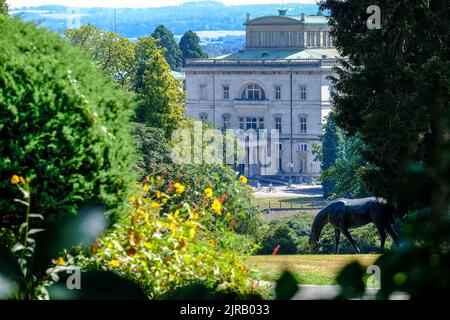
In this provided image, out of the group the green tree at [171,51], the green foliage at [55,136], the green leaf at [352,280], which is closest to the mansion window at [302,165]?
the green tree at [171,51]

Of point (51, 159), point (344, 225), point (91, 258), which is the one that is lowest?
point (344, 225)

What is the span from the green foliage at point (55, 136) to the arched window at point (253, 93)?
232 ft

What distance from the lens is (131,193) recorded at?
5.40 m

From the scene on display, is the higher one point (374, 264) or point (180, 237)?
point (374, 264)

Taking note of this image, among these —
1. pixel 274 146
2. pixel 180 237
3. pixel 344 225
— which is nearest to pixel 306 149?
pixel 274 146

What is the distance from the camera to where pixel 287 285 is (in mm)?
1689

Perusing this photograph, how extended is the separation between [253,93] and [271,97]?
167 centimetres

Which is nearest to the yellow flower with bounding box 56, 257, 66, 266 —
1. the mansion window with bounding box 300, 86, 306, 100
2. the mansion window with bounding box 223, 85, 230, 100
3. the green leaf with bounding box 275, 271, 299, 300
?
the green leaf with bounding box 275, 271, 299, 300

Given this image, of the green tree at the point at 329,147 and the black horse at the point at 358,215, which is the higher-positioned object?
the black horse at the point at 358,215

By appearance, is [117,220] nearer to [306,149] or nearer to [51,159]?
[51,159]

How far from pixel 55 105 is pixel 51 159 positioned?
271 mm

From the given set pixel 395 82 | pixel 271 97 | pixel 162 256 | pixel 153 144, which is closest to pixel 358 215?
pixel 395 82

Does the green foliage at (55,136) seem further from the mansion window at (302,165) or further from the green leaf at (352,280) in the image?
the mansion window at (302,165)

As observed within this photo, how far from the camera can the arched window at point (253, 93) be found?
75875 millimetres
